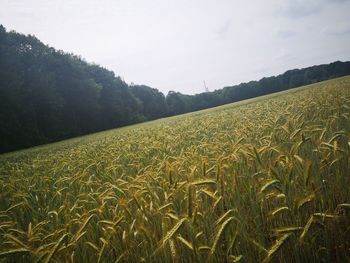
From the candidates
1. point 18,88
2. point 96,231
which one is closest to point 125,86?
point 18,88

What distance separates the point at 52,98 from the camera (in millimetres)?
38344

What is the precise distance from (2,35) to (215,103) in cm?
5885

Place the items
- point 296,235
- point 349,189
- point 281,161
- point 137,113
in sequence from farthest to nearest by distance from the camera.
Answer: point 137,113
point 281,161
point 349,189
point 296,235

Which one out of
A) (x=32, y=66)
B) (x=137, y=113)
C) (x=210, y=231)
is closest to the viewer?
(x=210, y=231)

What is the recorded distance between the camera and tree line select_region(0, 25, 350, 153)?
107ft

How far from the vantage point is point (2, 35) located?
35625mm

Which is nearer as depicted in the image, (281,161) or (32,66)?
(281,161)

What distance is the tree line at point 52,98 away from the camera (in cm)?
3272

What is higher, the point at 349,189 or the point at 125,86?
the point at 125,86

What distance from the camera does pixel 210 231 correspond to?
2.27m

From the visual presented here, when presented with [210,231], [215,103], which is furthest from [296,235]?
[215,103]

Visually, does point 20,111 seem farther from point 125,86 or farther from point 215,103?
point 215,103

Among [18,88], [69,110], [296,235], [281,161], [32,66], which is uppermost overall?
[32,66]

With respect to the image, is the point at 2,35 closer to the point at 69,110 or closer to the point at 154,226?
the point at 69,110
